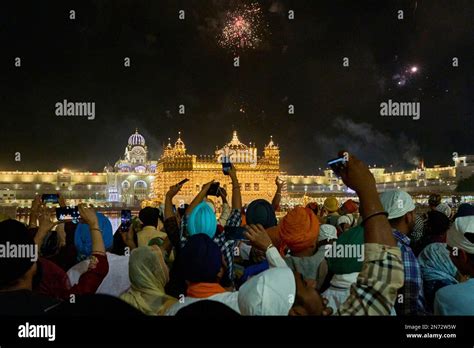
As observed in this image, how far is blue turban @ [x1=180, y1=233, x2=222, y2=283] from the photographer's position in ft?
8.97

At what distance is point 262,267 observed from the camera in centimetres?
348

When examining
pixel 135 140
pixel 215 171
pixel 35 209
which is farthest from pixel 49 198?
pixel 135 140

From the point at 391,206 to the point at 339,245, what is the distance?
409 mm

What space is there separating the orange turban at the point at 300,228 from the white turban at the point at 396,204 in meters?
0.53

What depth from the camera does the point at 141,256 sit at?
3039 mm

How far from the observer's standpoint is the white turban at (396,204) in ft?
10.1

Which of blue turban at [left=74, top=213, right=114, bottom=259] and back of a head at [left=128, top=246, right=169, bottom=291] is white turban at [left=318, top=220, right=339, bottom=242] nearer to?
back of a head at [left=128, top=246, right=169, bottom=291]

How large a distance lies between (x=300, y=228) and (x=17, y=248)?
1.82 meters

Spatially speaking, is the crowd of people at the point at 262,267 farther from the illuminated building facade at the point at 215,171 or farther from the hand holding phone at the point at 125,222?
the illuminated building facade at the point at 215,171

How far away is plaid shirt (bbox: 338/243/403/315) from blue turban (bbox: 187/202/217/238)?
165 cm

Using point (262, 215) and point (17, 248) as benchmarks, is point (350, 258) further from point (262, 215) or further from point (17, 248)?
point (17, 248)

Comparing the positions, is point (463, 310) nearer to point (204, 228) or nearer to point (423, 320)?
point (423, 320)

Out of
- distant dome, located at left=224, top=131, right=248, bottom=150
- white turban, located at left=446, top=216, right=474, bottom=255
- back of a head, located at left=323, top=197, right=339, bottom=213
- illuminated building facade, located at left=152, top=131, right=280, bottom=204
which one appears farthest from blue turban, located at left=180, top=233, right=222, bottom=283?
distant dome, located at left=224, top=131, right=248, bottom=150

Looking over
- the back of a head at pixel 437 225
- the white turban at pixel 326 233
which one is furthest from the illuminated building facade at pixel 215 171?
A: the white turban at pixel 326 233
